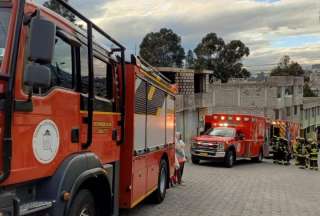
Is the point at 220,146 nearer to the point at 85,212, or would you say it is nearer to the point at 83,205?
the point at 85,212

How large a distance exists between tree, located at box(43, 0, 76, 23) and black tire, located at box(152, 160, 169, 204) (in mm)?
5652

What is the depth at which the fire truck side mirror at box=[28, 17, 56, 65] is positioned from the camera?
3.97m

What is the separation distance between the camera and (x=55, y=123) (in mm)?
4887

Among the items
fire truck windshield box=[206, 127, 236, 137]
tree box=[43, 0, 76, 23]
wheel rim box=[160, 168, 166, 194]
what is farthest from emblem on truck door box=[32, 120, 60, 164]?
fire truck windshield box=[206, 127, 236, 137]

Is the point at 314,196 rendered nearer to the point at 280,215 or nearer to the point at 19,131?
the point at 280,215

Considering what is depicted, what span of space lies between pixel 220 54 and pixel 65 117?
7180cm

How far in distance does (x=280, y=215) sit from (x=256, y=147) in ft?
58.5

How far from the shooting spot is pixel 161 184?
35.7 ft

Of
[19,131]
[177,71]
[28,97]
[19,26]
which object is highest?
[177,71]

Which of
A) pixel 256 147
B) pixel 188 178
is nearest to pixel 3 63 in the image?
pixel 188 178

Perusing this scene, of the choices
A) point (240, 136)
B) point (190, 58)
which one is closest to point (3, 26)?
point (240, 136)

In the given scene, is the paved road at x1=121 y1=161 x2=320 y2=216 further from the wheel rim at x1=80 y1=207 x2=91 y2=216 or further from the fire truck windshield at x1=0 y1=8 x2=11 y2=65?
the fire truck windshield at x1=0 y1=8 x2=11 y2=65

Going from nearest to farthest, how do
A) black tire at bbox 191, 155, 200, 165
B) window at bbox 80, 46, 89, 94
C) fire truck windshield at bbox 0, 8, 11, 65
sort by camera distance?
fire truck windshield at bbox 0, 8, 11, 65
window at bbox 80, 46, 89, 94
black tire at bbox 191, 155, 200, 165

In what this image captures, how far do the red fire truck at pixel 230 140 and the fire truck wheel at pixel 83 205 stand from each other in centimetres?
1762
